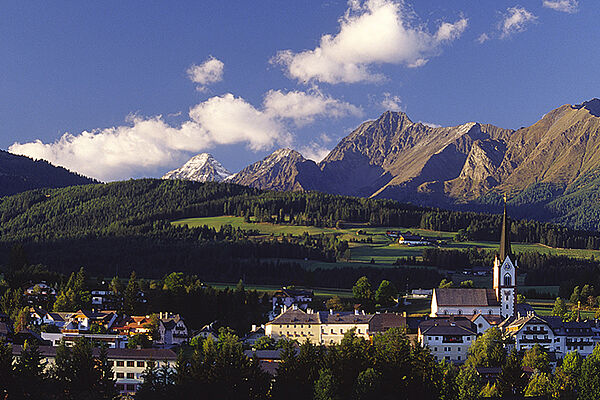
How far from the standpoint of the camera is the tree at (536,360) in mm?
100750

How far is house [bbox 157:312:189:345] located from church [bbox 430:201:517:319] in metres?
43.8

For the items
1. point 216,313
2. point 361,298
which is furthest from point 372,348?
point 361,298

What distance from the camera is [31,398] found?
2635 inches

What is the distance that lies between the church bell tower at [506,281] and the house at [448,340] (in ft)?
87.6

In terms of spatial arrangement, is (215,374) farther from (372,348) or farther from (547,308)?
(547,308)

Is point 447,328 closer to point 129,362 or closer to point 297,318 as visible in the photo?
point 297,318

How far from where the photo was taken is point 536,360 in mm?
102250

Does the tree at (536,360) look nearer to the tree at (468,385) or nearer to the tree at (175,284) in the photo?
the tree at (468,385)

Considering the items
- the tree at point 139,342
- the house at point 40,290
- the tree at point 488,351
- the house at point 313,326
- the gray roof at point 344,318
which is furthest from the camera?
the house at point 40,290

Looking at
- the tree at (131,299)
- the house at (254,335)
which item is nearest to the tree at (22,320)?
the tree at (131,299)

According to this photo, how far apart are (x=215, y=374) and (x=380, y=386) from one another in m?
15.4

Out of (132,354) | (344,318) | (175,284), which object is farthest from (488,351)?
(175,284)

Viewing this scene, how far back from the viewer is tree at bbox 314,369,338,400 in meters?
71.4

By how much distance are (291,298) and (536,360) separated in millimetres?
60198
